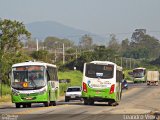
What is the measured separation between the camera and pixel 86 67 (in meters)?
35.6

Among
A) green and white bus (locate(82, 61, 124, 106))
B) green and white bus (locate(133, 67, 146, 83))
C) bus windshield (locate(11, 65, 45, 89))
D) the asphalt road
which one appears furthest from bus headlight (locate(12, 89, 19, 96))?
green and white bus (locate(133, 67, 146, 83))

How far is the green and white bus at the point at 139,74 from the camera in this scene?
105m

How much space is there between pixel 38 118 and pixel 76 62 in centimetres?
9307

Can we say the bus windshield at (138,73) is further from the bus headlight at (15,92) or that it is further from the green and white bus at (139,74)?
the bus headlight at (15,92)

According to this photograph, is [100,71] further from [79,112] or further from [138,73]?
[138,73]

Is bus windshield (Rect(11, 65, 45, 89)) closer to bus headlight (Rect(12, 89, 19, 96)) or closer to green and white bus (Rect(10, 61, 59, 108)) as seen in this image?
green and white bus (Rect(10, 61, 59, 108))

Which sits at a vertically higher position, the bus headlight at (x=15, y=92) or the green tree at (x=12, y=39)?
the green tree at (x=12, y=39)

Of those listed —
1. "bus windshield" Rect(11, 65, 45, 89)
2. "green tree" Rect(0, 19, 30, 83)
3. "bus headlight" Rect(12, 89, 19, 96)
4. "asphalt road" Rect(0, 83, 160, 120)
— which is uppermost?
"green tree" Rect(0, 19, 30, 83)

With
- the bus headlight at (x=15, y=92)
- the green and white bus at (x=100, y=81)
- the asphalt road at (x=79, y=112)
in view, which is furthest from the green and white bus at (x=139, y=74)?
the bus headlight at (x=15, y=92)

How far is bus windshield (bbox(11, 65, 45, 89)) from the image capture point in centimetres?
3238

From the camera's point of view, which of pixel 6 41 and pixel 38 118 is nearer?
pixel 38 118

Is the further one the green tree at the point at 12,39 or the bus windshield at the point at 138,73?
the bus windshield at the point at 138,73

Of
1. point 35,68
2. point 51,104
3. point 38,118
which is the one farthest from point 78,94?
point 38,118

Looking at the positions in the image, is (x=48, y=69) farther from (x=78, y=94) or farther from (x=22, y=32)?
(x=22, y=32)
